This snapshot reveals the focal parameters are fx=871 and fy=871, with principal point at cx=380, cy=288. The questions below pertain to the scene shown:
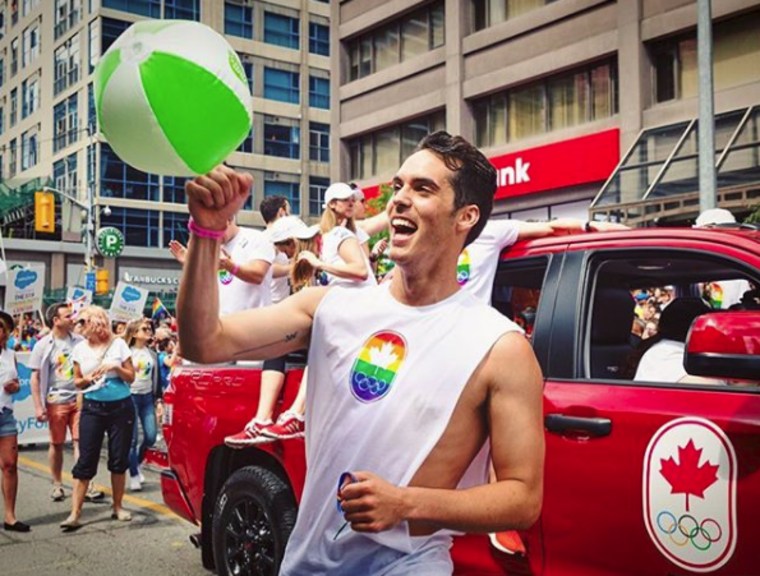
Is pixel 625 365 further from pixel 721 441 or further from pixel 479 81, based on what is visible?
pixel 479 81

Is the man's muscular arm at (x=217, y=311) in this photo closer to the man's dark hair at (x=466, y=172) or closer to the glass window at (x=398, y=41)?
the man's dark hair at (x=466, y=172)

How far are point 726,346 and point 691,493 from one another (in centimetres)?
61

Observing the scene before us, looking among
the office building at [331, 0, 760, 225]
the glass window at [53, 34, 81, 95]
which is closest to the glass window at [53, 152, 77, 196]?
the glass window at [53, 34, 81, 95]

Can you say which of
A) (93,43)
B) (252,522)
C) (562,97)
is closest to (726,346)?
(252,522)

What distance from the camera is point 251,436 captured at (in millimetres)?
4418

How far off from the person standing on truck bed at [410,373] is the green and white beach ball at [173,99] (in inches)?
3.3

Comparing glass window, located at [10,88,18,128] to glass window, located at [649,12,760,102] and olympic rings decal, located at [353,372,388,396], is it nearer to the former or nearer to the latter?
glass window, located at [649,12,760,102]

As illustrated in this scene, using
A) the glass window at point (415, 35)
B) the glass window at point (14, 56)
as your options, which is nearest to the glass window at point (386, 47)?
the glass window at point (415, 35)

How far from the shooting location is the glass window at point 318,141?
2072 inches

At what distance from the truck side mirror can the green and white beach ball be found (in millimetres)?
1518

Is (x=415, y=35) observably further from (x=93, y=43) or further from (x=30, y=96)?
(x=30, y=96)

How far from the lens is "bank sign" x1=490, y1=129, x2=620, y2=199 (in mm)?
21859

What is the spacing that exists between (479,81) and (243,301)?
21.7 metres

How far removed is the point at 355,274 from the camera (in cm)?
512
